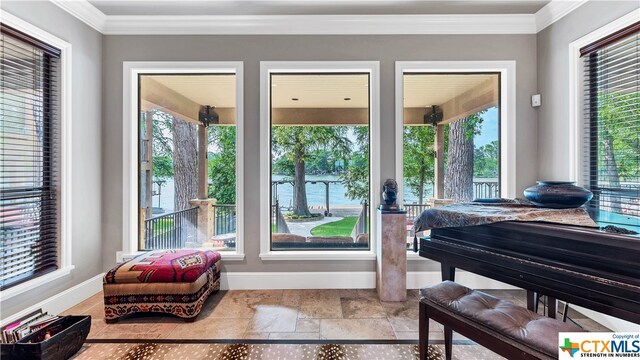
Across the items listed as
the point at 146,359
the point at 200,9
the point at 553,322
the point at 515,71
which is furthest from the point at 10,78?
the point at 515,71

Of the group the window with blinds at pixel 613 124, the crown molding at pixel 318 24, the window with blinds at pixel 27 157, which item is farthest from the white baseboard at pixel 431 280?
the window with blinds at pixel 27 157

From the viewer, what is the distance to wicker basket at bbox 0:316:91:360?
5.79ft

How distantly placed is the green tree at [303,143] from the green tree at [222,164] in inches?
21.1

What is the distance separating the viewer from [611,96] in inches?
95.3

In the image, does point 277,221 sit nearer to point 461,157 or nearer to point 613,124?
point 461,157

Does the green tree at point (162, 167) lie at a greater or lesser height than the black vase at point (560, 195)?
greater

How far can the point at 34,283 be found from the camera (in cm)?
238

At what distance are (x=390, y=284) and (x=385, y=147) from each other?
147cm

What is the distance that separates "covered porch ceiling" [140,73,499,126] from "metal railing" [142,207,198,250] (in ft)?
3.82

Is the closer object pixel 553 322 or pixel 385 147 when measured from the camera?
pixel 553 322

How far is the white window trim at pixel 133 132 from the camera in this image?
10.2 feet

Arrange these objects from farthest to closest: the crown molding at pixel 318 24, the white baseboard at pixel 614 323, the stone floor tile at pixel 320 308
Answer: the crown molding at pixel 318 24 → the stone floor tile at pixel 320 308 → the white baseboard at pixel 614 323

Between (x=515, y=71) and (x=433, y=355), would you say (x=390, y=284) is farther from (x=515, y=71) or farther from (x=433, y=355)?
(x=515, y=71)

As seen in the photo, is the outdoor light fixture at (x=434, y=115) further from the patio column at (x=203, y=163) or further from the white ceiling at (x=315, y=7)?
the patio column at (x=203, y=163)
